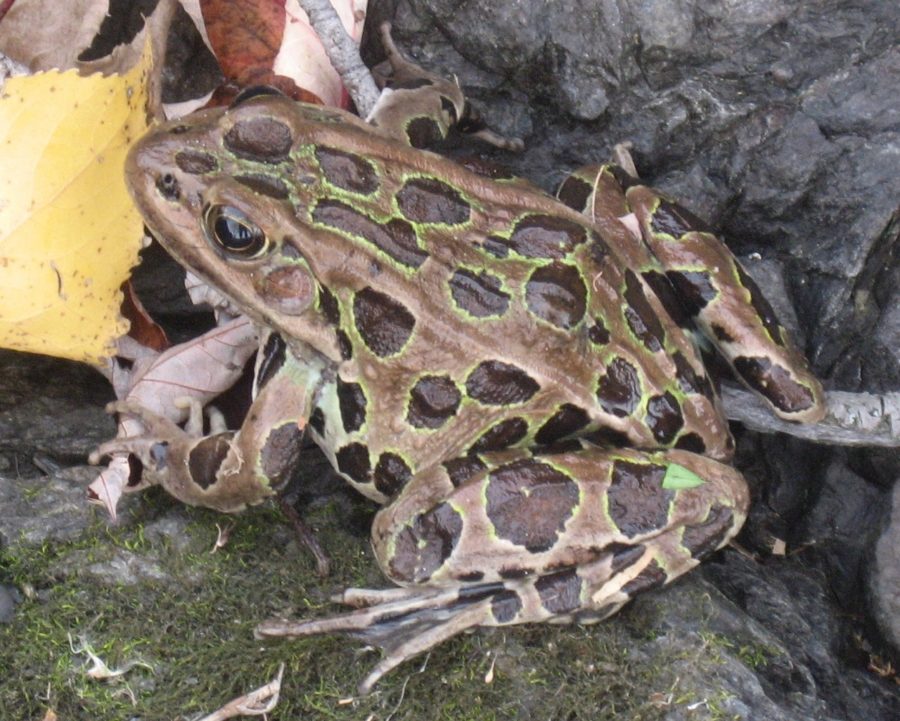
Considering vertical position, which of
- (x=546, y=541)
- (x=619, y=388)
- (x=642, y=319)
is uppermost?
(x=642, y=319)

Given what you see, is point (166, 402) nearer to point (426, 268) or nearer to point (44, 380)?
point (44, 380)

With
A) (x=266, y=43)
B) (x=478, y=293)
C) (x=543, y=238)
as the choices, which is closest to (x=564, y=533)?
(x=478, y=293)

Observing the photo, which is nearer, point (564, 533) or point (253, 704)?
point (253, 704)

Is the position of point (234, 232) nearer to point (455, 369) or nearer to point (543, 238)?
point (455, 369)

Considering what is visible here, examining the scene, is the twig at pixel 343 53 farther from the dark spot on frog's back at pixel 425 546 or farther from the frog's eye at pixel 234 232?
the dark spot on frog's back at pixel 425 546

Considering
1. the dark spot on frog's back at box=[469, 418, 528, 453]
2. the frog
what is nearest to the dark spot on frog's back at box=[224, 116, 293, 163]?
the frog

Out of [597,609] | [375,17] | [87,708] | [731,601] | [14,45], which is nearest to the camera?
[87,708]

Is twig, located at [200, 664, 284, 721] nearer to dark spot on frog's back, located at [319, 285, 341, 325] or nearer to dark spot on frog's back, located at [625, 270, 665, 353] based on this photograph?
dark spot on frog's back, located at [319, 285, 341, 325]

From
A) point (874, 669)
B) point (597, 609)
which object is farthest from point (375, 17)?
point (874, 669)
